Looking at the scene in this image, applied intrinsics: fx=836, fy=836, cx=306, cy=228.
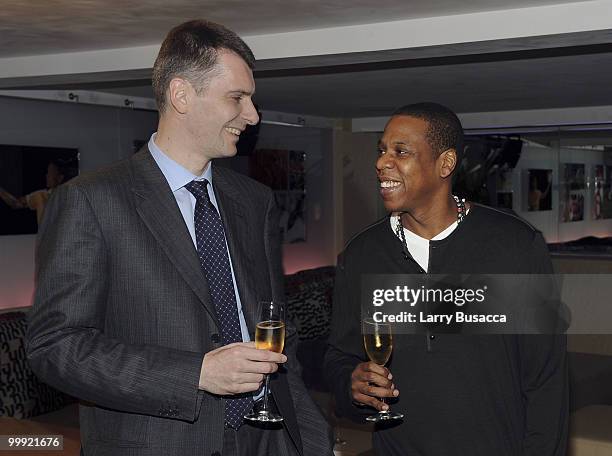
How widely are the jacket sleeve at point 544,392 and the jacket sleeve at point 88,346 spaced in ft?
3.16

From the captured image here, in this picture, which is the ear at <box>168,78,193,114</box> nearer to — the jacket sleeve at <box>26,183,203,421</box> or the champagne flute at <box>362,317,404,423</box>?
the jacket sleeve at <box>26,183,203,421</box>

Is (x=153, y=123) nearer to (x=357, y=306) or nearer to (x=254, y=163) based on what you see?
(x=254, y=163)

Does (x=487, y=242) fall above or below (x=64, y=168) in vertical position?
below

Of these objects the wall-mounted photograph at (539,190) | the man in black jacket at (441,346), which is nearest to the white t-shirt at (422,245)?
the man in black jacket at (441,346)

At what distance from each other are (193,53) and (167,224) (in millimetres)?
413

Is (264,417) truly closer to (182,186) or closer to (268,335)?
(268,335)

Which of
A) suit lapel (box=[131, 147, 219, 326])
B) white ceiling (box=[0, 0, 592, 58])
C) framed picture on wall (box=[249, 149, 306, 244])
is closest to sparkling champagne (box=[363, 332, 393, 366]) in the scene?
suit lapel (box=[131, 147, 219, 326])

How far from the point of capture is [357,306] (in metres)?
2.40

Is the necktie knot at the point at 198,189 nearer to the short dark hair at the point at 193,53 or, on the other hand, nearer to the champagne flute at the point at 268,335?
the short dark hair at the point at 193,53

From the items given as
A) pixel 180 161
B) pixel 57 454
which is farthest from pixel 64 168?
pixel 180 161

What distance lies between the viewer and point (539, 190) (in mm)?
9383

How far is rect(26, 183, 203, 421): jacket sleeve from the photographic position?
1792 millimetres

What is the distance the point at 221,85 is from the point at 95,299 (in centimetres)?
58

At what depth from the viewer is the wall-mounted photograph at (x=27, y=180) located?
6293mm
